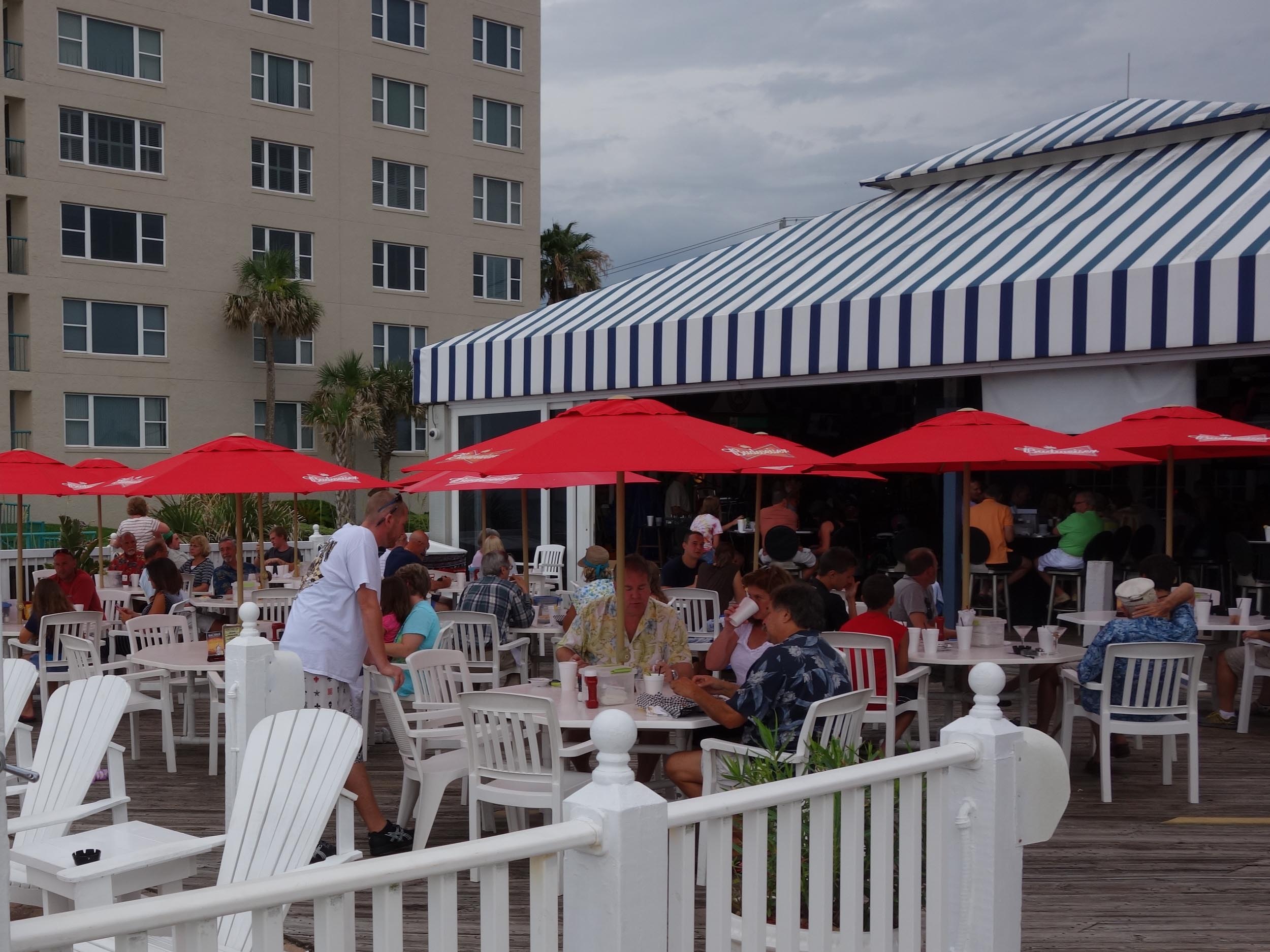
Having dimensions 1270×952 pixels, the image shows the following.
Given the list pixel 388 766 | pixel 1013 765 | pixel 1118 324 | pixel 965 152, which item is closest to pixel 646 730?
pixel 388 766

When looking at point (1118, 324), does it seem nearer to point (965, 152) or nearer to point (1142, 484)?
point (965, 152)

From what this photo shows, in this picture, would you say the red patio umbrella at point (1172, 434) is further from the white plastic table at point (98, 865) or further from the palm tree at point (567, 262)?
the palm tree at point (567, 262)

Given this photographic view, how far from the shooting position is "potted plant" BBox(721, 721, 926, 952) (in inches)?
140

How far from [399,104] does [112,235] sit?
8644 millimetres

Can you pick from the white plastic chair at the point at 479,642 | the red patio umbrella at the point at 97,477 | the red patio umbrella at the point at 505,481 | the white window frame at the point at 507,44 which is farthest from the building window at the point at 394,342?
the white plastic chair at the point at 479,642

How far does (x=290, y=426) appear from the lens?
1267 inches

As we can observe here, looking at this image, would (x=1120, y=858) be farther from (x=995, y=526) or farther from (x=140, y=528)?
(x=140, y=528)

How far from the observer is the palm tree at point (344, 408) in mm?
31359

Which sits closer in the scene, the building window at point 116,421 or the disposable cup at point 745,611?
the disposable cup at point 745,611

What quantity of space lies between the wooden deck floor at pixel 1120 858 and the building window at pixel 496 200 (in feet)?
91.8

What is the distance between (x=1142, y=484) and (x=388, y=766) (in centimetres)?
1324

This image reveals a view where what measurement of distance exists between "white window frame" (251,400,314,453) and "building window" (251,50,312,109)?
7466 mm

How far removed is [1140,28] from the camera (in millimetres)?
15945

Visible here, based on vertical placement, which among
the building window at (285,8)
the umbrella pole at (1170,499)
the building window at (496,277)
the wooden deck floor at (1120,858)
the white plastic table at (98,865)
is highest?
the building window at (285,8)
